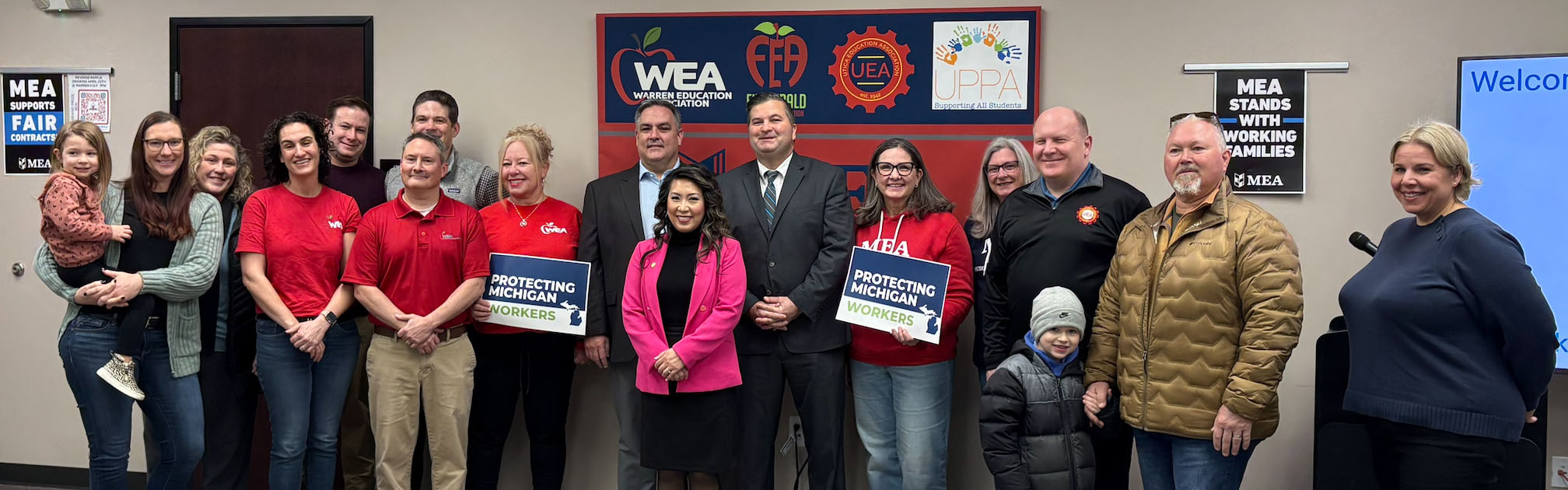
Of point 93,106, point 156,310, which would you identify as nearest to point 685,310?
point 156,310

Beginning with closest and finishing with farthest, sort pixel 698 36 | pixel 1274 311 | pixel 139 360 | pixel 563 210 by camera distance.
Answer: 1. pixel 1274 311
2. pixel 139 360
3. pixel 563 210
4. pixel 698 36

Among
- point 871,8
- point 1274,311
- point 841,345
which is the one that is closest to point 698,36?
point 871,8

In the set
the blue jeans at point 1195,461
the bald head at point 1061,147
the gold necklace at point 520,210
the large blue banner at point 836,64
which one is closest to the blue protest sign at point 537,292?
the gold necklace at point 520,210

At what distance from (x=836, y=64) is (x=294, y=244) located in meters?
2.20

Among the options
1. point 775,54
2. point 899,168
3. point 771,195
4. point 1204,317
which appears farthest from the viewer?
point 775,54

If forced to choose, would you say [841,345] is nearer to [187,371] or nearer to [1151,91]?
[1151,91]

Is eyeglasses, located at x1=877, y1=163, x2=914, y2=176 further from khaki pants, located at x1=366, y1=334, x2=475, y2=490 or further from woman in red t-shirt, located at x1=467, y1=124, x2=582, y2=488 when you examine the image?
khaki pants, located at x1=366, y1=334, x2=475, y2=490

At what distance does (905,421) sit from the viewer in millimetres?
3465

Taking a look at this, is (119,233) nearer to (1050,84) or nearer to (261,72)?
(261,72)

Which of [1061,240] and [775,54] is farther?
[775,54]

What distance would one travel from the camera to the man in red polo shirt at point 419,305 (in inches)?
132

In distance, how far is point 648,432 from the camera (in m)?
3.30

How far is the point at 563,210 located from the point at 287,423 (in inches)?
49.1

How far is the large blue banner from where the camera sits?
13.0ft
